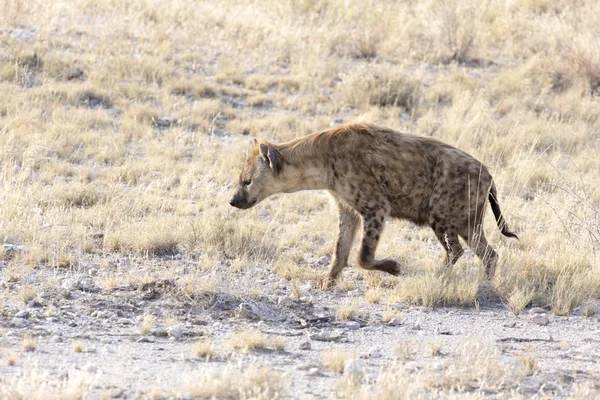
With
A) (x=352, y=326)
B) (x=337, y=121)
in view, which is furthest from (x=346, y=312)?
(x=337, y=121)

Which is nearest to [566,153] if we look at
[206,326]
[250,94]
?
[250,94]

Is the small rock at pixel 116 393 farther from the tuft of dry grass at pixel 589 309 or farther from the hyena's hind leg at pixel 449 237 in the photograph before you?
the tuft of dry grass at pixel 589 309

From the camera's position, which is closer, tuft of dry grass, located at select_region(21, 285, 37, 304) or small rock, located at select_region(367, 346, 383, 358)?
small rock, located at select_region(367, 346, 383, 358)

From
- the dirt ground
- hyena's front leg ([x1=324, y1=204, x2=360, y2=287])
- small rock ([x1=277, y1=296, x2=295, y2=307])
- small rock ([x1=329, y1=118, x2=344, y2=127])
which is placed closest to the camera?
the dirt ground

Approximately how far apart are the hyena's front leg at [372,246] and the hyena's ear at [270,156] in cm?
89

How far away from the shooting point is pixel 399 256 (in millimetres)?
9164

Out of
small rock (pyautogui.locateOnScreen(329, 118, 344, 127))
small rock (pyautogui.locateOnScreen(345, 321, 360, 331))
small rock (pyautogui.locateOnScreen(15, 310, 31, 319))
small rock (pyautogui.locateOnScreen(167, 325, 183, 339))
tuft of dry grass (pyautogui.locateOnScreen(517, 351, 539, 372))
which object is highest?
tuft of dry grass (pyautogui.locateOnScreen(517, 351, 539, 372))

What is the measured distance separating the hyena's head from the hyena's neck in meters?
0.07

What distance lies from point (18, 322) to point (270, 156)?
8.66 feet

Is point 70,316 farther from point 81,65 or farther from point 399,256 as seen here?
point 81,65

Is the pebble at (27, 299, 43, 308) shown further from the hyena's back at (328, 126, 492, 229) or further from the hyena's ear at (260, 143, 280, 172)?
the hyena's back at (328, 126, 492, 229)

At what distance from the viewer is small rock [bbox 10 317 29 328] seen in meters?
6.79

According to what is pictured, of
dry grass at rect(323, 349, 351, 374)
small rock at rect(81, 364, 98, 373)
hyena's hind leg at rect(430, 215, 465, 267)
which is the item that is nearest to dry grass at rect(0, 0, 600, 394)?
hyena's hind leg at rect(430, 215, 465, 267)

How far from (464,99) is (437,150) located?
5.79 meters
